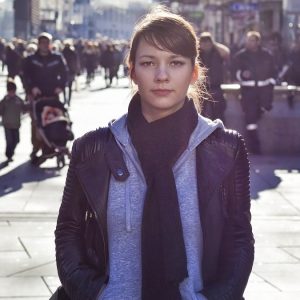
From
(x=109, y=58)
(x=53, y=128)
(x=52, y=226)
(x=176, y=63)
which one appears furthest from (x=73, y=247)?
(x=109, y=58)

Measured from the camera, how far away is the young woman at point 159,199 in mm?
2680

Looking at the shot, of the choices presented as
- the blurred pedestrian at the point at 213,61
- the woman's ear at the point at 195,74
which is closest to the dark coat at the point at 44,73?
the blurred pedestrian at the point at 213,61

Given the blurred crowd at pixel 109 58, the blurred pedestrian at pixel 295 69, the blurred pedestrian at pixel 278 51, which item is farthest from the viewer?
the blurred pedestrian at pixel 278 51

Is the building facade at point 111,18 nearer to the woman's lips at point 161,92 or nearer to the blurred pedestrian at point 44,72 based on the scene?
the blurred pedestrian at point 44,72

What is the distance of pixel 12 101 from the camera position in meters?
13.5

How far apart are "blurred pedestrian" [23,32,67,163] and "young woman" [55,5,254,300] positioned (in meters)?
10.8

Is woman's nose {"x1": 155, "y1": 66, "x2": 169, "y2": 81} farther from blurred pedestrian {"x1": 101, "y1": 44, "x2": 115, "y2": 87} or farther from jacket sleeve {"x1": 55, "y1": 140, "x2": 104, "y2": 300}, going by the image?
blurred pedestrian {"x1": 101, "y1": 44, "x2": 115, "y2": 87}

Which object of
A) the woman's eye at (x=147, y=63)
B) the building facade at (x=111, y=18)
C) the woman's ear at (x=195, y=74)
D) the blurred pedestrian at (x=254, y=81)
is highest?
the woman's eye at (x=147, y=63)

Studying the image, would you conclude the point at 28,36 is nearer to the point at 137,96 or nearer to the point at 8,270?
the point at 8,270

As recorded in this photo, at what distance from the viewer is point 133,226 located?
107 inches

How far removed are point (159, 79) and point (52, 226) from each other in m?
5.96

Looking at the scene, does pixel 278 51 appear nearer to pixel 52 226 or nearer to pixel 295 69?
pixel 295 69

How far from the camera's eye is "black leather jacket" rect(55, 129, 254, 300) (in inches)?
107

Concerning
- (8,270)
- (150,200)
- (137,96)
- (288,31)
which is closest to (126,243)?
(150,200)
